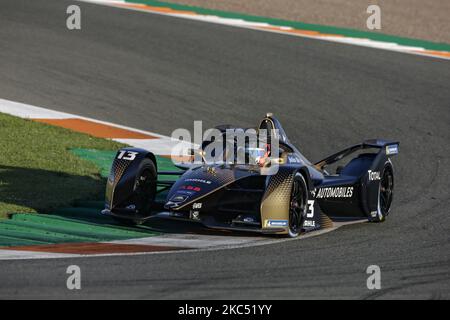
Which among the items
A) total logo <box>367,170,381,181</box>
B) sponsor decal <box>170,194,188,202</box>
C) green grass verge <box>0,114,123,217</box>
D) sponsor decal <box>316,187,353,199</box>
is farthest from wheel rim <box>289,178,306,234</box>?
green grass verge <box>0,114,123,217</box>

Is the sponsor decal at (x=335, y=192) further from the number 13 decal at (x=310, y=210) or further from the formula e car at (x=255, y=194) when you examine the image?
the number 13 decal at (x=310, y=210)

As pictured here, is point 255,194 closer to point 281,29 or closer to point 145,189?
point 145,189

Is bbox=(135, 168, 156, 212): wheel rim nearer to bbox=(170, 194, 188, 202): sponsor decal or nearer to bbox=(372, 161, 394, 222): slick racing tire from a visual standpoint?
bbox=(170, 194, 188, 202): sponsor decal

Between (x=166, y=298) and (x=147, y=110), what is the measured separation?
9215 millimetres

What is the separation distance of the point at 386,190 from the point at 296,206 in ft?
5.94

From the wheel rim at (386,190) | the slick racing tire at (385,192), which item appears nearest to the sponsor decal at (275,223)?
the slick racing tire at (385,192)

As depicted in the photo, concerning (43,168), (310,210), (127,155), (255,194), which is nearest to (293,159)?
(310,210)

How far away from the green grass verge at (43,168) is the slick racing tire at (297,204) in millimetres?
2363

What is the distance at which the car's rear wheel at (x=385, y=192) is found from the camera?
11.2 m

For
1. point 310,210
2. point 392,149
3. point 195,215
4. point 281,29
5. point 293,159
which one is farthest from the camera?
point 281,29

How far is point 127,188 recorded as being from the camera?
33.6 feet

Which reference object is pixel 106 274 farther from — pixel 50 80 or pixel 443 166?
pixel 50 80

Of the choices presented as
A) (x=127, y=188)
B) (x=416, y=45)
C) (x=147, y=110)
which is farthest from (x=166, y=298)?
(x=416, y=45)

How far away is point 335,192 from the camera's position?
10820 millimetres
